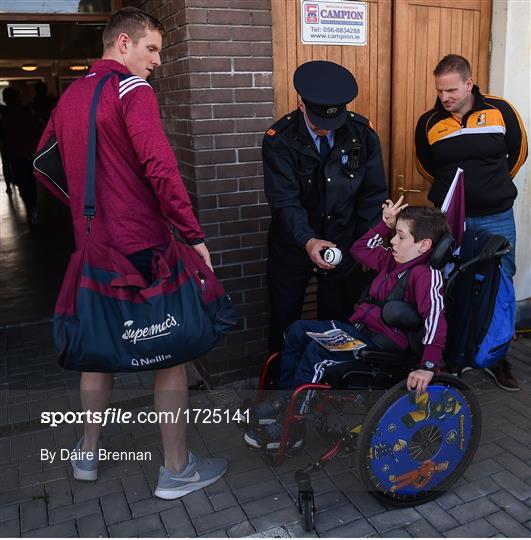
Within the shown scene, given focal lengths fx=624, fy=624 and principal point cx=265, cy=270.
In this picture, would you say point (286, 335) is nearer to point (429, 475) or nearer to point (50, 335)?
point (429, 475)

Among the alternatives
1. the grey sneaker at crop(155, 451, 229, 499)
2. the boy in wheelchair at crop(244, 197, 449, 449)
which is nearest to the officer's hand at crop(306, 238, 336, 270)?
the boy in wheelchair at crop(244, 197, 449, 449)

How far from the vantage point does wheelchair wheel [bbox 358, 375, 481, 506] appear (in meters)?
2.69

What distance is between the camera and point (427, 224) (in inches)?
115

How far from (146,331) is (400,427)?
1.19m

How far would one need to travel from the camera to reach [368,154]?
11.8 ft

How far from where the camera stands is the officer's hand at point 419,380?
2648 mm

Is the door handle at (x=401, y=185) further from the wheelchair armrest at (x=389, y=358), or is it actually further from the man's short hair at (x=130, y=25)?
the man's short hair at (x=130, y=25)

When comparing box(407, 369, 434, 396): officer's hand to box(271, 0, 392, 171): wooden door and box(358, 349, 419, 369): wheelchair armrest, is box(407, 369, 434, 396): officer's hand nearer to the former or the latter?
box(358, 349, 419, 369): wheelchair armrest

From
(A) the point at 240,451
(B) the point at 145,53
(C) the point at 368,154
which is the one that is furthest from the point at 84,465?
(C) the point at 368,154

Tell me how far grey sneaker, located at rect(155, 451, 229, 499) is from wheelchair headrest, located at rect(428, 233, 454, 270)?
1530 mm

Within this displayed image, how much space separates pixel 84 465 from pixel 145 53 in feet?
6.77

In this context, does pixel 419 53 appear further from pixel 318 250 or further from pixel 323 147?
pixel 318 250

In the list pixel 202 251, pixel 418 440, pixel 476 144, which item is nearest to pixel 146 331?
pixel 202 251

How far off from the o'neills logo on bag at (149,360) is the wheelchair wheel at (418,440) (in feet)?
3.02
